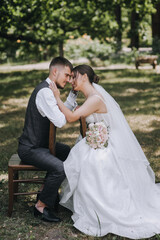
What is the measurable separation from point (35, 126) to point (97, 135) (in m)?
0.69

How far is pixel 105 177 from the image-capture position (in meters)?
3.81

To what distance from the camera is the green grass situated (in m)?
3.77

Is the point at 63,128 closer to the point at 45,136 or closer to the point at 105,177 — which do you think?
the point at 45,136

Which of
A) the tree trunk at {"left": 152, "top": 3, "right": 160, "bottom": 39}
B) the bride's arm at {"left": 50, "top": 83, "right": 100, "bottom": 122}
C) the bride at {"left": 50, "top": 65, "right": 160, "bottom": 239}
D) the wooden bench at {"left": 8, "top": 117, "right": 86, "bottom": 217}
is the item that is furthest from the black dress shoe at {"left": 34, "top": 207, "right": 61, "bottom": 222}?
the tree trunk at {"left": 152, "top": 3, "right": 160, "bottom": 39}

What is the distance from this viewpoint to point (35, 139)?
3990 mm

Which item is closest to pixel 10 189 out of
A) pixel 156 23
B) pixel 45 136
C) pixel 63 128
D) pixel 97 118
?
pixel 45 136

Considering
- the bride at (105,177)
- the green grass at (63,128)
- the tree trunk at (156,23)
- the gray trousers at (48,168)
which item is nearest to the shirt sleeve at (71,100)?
the bride at (105,177)

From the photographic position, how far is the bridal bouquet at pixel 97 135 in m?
3.92

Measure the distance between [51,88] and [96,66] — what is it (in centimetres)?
1520

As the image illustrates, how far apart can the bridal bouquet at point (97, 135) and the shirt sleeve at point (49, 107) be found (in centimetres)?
37

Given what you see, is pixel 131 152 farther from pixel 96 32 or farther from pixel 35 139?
pixel 96 32

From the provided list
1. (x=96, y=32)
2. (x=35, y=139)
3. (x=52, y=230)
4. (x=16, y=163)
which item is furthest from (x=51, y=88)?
(x=96, y=32)

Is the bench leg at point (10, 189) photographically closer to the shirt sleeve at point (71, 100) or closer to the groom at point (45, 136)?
the groom at point (45, 136)

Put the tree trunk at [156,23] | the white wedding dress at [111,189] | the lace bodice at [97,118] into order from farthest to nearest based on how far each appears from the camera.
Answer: the tree trunk at [156,23] < the lace bodice at [97,118] < the white wedding dress at [111,189]
